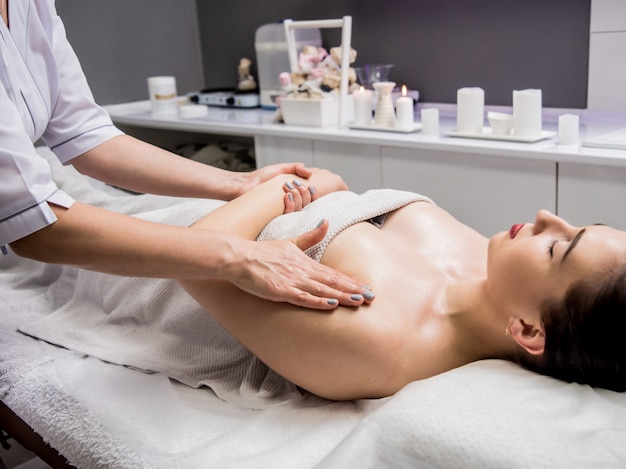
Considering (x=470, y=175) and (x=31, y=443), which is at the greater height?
(x=470, y=175)

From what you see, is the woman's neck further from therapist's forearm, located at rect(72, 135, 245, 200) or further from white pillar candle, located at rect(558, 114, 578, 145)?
white pillar candle, located at rect(558, 114, 578, 145)

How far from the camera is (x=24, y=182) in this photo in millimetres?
1083

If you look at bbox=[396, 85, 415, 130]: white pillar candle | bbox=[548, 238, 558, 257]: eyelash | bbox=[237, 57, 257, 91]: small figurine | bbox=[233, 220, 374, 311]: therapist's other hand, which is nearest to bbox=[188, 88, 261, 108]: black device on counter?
bbox=[237, 57, 257, 91]: small figurine

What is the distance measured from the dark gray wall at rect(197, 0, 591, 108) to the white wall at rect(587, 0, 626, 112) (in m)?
0.07

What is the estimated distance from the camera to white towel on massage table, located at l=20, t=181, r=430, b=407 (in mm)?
1317

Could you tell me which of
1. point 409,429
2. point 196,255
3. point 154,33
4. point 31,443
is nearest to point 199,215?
point 196,255

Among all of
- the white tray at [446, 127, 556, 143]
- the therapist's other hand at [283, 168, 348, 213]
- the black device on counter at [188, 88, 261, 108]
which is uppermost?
the black device on counter at [188, 88, 261, 108]

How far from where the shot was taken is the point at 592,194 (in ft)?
6.52

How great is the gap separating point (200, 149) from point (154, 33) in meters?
0.89

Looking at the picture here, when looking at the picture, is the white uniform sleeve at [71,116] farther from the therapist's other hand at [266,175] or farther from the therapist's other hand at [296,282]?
the therapist's other hand at [296,282]

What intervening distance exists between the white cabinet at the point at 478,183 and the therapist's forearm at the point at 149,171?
0.92 meters

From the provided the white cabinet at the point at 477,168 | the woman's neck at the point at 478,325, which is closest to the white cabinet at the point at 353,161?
the white cabinet at the point at 477,168

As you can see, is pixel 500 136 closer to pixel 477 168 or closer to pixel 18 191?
pixel 477 168

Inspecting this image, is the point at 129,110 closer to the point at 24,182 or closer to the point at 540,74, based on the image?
the point at 540,74
